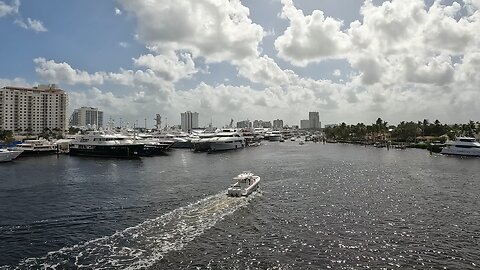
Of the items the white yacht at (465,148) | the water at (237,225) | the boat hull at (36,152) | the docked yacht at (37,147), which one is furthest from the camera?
the docked yacht at (37,147)

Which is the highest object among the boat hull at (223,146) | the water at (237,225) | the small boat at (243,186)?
the boat hull at (223,146)

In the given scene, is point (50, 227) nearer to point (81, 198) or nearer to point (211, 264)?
point (81, 198)

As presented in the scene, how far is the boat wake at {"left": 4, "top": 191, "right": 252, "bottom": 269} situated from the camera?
27.0 metres

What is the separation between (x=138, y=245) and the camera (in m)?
30.8

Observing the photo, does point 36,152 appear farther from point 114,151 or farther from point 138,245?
point 138,245

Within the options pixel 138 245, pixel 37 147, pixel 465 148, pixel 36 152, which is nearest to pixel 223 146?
pixel 37 147

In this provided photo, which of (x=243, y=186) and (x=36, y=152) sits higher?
(x=36, y=152)

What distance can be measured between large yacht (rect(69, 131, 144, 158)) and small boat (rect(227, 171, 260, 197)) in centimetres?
7310

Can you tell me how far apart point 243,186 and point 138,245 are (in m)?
26.3

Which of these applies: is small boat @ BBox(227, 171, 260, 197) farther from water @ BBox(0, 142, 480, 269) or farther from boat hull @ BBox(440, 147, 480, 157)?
boat hull @ BBox(440, 147, 480, 157)

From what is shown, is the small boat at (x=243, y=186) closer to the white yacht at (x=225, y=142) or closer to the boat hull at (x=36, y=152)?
the white yacht at (x=225, y=142)

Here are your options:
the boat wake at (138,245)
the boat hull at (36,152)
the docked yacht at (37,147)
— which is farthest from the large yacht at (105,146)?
the boat wake at (138,245)

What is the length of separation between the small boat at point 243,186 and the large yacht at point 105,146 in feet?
240

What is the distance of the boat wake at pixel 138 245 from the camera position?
26984mm
